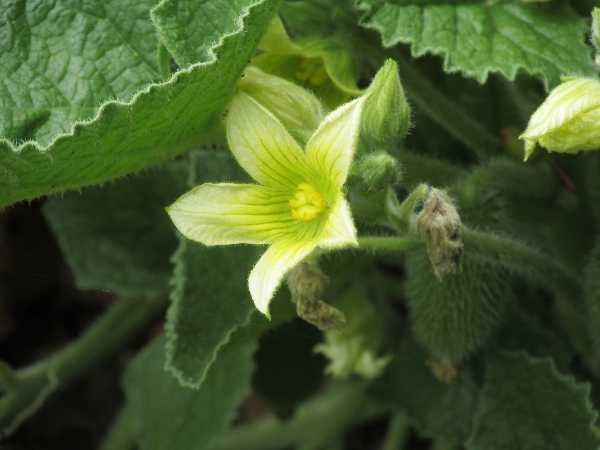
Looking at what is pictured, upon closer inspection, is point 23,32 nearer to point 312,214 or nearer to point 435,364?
point 312,214

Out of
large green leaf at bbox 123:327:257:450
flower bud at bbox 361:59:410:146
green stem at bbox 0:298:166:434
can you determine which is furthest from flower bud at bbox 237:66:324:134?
green stem at bbox 0:298:166:434

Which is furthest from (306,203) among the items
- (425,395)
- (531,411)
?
(425,395)

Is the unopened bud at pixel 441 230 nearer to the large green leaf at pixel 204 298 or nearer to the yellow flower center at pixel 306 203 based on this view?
the yellow flower center at pixel 306 203

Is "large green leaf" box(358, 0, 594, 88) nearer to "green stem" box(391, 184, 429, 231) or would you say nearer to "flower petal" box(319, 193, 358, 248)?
"green stem" box(391, 184, 429, 231)

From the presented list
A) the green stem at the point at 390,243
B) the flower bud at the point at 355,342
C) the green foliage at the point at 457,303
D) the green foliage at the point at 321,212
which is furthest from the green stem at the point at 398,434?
the green stem at the point at 390,243

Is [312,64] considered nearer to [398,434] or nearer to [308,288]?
[308,288]

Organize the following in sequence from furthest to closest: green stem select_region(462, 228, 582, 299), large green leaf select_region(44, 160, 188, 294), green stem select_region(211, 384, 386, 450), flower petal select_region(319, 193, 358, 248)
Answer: green stem select_region(211, 384, 386, 450) < large green leaf select_region(44, 160, 188, 294) < green stem select_region(462, 228, 582, 299) < flower petal select_region(319, 193, 358, 248)
